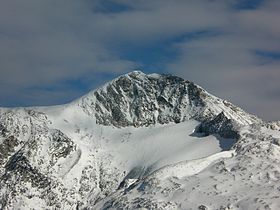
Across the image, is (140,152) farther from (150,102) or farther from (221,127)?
(221,127)

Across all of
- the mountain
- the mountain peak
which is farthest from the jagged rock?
the mountain peak

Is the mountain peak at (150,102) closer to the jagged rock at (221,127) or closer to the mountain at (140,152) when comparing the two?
the mountain at (140,152)

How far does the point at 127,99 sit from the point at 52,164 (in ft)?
107

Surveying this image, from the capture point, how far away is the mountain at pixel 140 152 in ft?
231

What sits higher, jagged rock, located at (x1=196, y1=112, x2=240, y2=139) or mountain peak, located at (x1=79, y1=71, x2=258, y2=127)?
jagged rock, located at (x1=196, y1=112, x2=240, y2=139)

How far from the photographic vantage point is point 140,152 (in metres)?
130

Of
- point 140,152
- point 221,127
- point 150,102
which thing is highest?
point 221,127

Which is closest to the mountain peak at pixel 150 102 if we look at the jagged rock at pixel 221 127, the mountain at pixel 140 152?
the mountain at pixel 140 152

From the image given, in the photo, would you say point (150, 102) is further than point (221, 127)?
Yes

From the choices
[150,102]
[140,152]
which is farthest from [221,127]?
[150,102]

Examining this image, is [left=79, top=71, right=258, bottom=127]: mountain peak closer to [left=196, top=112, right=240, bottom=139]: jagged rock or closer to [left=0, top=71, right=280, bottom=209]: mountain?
[left=0, top=71, right=280, bottom=209]: mountain

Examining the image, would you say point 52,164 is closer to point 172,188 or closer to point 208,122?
point 208,122

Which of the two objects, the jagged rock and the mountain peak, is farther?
the mountain peak

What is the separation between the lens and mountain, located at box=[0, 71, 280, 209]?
70.3 metres
